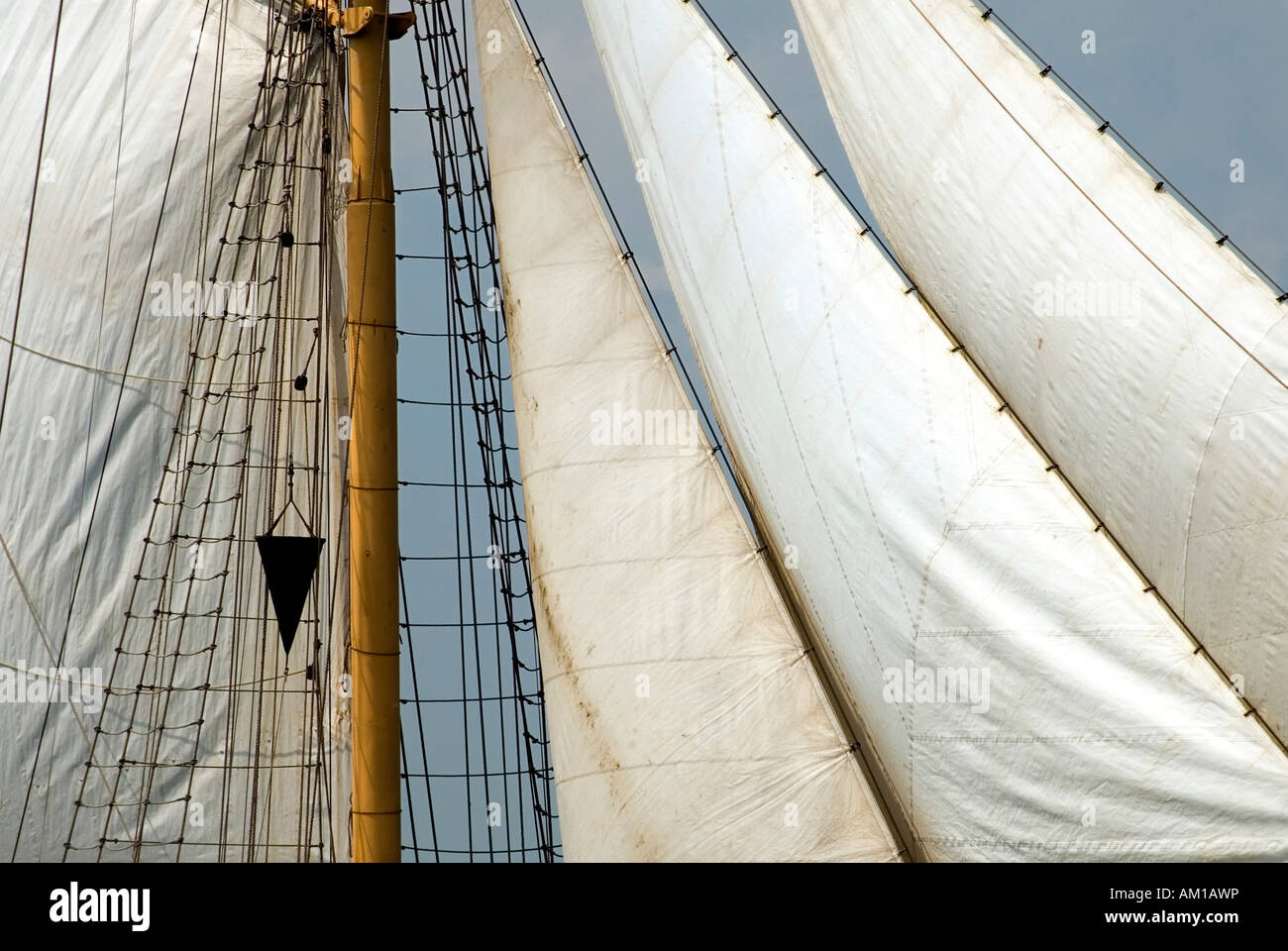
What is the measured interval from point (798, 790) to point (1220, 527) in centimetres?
304

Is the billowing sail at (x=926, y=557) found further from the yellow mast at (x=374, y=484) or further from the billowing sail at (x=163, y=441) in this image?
the billowing sail at (x=163, y=441)

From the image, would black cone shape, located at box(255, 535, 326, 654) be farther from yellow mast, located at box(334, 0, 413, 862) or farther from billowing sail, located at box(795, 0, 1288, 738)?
billowing sail, located at box(795, 0, 1288, 738)

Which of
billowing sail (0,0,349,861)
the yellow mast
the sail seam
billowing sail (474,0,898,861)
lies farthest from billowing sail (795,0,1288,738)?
billowing sail (0,0,349,861)

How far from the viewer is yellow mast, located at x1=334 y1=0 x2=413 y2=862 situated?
34.7ft

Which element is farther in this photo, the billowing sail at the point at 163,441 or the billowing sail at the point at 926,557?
the billowing sail at the point at 163,441

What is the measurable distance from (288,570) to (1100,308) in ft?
18.4

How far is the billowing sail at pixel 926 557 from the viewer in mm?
9109

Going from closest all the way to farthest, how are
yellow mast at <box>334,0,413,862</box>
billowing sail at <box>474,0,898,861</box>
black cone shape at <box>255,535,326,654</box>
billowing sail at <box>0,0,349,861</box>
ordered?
billowing sail at <box>474,0,898,861</box>
yellow mast at <box>334,0,413,862</box>
black cone shape at <box>255,535,326,654</box>
billowing sail at <box>0,0,349,861</box>

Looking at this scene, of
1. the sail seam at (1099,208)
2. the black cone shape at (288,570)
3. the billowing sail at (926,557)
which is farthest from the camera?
the black cone shape at (288,570)

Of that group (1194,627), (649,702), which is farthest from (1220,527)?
(649,702)

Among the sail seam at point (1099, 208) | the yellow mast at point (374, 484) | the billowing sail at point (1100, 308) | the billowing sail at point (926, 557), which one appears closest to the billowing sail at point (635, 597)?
the billowing sail at point (926, 557)

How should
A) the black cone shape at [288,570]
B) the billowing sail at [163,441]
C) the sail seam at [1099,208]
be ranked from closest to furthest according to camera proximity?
the sail seam at [1099,208]
the black cone shape at [288,570]
the billowing sail at [163,441]

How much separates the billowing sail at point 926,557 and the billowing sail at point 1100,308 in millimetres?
228

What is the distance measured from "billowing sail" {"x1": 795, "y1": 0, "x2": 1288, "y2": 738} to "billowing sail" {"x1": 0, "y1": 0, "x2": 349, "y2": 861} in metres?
4.54
